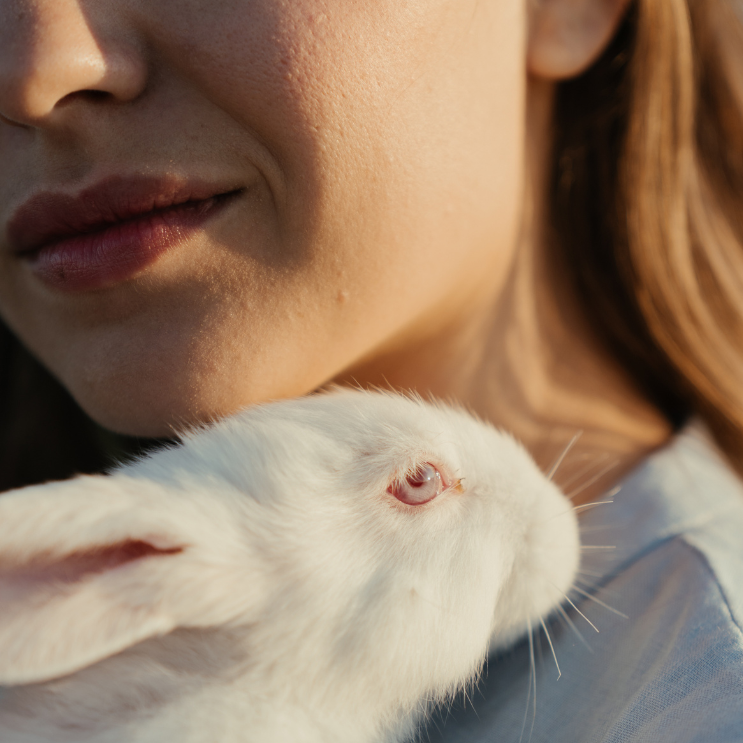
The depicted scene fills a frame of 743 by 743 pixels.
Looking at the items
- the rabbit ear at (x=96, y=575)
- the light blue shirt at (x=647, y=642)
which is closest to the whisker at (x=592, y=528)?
the light blue shirt at (x=647, y=642)

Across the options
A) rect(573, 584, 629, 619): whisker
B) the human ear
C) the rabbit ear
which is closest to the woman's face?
the human ear

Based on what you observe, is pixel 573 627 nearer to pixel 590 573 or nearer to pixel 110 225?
pixel 590 573

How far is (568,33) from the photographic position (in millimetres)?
1781

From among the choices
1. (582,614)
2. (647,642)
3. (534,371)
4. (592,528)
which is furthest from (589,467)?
(647,642)

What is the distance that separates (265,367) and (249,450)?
0.18 metres

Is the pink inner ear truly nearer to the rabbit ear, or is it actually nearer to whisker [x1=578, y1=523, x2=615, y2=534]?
the rabbit ear

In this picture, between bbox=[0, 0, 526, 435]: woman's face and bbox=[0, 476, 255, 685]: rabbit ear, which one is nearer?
bbox=[0, 476, 255, 685]: rabbit ear

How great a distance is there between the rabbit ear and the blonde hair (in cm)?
130

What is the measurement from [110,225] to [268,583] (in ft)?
2.34

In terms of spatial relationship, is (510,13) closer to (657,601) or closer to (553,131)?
(553,131)

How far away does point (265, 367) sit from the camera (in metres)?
1.43

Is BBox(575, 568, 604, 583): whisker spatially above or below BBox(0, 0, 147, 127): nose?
below

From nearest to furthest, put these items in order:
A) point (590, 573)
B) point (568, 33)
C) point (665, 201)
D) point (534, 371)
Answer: point (590, 573)
point (568, 33)
point (534, 371)
point (665, 201)

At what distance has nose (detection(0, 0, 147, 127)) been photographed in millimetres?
1189
